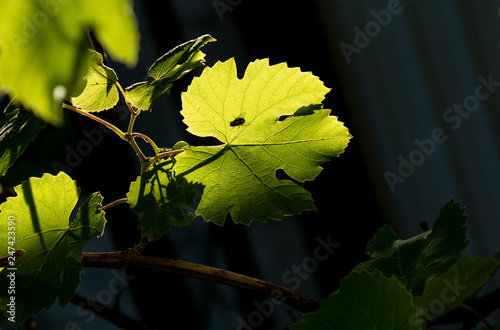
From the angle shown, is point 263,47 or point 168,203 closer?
point 168,203

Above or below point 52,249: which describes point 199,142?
below

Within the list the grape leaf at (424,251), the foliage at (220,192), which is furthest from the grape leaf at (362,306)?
the grape leaf at (424,251)

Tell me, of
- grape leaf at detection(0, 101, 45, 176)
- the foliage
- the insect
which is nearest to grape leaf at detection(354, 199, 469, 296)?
the foliage

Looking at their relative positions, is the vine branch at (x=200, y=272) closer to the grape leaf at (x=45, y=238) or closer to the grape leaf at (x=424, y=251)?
the grape leaf at (x=45, y=238)

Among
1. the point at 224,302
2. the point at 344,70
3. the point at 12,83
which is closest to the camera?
the point at 12,83

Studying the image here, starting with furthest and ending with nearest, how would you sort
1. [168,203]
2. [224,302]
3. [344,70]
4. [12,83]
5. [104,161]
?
[224,302] < [344,70] < [104,161] < [168,203] < [12,83]

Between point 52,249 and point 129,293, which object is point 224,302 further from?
point 52,249

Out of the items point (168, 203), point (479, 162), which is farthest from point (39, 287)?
point (479, 162)

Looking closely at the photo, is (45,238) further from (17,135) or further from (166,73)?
(166,73)
